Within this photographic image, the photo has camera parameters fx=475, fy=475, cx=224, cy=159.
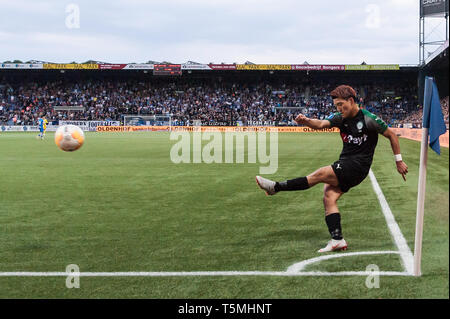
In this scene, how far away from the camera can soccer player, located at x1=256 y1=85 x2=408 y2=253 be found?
18.7ft

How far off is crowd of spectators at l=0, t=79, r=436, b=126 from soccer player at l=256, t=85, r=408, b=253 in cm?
5132

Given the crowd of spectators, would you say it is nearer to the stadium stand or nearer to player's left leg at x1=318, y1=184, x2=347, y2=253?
the stadium stand

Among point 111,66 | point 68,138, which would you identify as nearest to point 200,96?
point 111,66

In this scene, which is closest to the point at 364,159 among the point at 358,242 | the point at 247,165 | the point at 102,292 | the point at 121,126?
the point at 358,242

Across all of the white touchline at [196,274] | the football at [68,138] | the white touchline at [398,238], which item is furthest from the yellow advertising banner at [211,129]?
the white touchline at [196,274]

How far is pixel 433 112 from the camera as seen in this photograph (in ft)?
13.9

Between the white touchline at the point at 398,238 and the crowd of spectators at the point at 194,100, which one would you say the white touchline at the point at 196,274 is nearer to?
the white touchline at the point at 398,238

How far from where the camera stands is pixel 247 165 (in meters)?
17.2

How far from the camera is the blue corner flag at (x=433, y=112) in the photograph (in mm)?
4156

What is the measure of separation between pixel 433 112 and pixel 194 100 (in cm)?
6172

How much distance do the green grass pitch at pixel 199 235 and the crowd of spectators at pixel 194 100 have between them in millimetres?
46868

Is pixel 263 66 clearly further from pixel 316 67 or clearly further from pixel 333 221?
pixel 333 221
